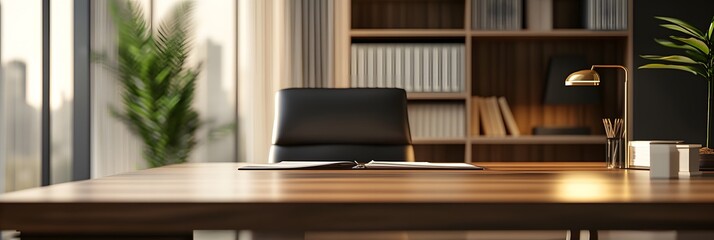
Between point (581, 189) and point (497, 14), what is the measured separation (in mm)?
2701

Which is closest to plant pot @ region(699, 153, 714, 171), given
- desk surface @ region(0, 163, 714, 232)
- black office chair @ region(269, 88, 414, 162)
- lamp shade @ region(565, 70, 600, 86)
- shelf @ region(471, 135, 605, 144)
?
lamp shade @ region(565, 70, 600, 86)

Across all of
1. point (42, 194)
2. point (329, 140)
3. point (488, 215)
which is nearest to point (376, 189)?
point (488, 215)

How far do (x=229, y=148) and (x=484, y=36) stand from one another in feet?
5.51

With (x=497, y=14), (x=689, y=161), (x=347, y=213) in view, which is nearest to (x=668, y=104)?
(x=497, y=14)

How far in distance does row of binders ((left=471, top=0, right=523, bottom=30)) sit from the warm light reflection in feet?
Result: 7.77

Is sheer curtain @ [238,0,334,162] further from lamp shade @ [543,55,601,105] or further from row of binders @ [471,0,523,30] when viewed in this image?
lamp shade @ [543,55,601,105]

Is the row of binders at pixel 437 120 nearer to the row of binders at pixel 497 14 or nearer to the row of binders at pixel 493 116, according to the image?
the row of binders at pixel 493 116

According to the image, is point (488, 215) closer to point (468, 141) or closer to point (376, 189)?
point (376, 189)

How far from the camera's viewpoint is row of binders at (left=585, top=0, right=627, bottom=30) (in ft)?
12.3

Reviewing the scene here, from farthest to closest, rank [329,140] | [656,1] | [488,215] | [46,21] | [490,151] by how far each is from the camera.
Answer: [490,151] < [656,1] < [46,21] < [329,140] < [488,215]

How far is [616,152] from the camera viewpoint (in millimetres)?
1974

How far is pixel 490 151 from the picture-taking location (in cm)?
404

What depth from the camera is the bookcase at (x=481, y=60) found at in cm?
378

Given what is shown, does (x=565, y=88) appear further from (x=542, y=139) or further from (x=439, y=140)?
(x=439, y=140)
